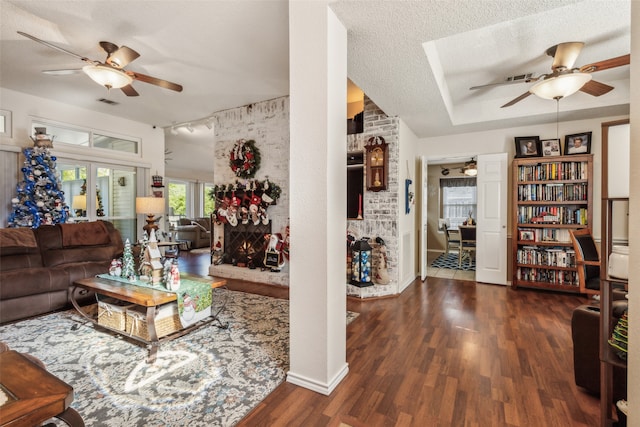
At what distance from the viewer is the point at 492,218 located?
463 cm

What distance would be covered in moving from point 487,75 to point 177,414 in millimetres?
4458

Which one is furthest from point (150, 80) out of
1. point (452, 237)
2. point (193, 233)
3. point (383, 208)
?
point (452, 237)

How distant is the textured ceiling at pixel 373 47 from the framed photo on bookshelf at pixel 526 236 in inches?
66.1

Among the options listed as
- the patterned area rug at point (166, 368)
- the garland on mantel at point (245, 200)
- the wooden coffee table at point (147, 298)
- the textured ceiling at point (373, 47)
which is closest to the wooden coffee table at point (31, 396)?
the patterned area rug at point (166, 368)

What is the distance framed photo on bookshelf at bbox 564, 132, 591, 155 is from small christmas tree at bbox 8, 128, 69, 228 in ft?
25.5

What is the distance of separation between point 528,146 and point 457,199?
3.82 m

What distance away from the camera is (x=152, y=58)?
11.1 ft

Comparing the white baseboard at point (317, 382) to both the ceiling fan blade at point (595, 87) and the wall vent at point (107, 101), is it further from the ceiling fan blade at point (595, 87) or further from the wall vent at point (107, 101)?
the wall vent at point (107, 101)

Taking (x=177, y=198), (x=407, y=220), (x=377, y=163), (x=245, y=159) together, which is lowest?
(x=407, y=220)

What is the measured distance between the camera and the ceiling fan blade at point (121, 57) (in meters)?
2.72

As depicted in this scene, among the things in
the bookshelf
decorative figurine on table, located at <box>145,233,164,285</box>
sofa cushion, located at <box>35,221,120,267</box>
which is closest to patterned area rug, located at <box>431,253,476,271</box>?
the bookshelf

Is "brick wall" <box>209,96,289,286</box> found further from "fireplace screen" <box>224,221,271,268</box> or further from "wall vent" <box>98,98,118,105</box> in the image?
"wall vent" <box>98,98,118,105</box>

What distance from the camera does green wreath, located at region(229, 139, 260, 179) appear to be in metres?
4.75

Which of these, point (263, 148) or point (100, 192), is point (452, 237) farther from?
point (100, 192)
